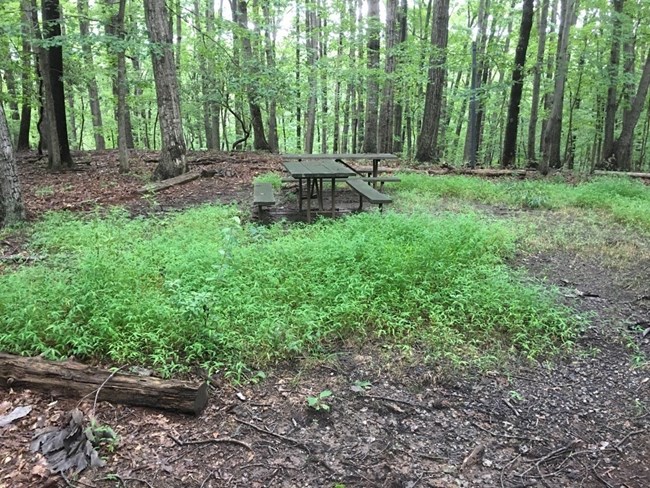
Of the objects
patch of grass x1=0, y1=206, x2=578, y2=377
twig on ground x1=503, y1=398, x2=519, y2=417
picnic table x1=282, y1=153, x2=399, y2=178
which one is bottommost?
twig on ground x1=503, y1=398, x2=519, y2=417

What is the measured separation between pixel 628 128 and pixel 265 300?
12489 millimetres

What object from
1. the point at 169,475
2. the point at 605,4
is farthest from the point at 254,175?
the point at 605,4

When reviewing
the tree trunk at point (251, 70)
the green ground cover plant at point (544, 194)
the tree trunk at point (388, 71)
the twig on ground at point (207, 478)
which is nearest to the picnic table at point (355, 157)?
the green ground cover plant at point (544, 194)

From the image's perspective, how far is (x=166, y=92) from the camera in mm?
8977

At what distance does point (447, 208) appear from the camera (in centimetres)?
778

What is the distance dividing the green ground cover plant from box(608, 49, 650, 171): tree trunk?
299 cm

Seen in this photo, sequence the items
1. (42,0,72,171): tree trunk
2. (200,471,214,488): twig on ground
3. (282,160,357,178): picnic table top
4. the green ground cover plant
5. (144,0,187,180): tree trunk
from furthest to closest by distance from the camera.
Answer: (42,0,72,171): tree trunk, (144,0,187,180): tree trunk, the green ground cover plant, (282,160,357,178): picnic table top, (200,471,214,488): twig on ground

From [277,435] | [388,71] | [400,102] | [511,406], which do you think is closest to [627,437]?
[511,406]

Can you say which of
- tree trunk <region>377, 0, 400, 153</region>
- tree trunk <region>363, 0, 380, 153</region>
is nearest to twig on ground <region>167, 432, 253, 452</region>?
tree trunk <region>363, 0, 380, 153</region>

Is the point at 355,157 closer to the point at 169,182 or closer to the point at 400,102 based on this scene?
the point at 169,182

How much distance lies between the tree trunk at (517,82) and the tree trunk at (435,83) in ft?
6.41

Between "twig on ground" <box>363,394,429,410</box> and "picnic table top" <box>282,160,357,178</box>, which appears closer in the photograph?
"twig on ground" <box>363,394,429,410</box>

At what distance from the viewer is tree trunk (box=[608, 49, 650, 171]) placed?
11.4m

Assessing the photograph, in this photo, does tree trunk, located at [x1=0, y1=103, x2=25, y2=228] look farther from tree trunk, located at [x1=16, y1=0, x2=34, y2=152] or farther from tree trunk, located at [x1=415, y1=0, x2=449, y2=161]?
tree trunk, located at [x1=415, y1=0, x2=449, y2=161]
